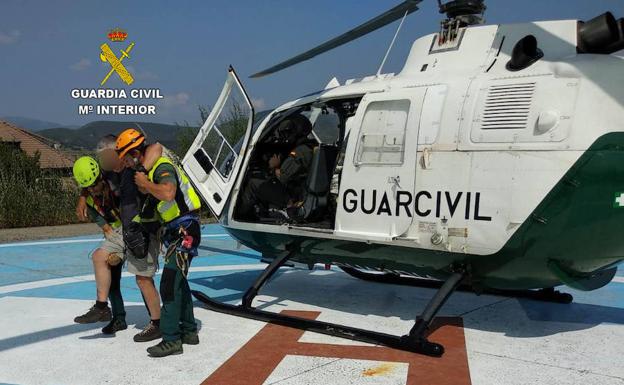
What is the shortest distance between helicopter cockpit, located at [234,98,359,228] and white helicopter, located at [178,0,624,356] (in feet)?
0.13

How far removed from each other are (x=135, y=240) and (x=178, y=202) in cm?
47

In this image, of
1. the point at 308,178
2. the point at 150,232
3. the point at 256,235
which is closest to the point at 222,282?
the point at 256,235

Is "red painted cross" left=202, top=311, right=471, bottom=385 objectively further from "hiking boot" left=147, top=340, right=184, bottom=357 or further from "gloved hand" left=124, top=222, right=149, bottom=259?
"gloved hand" left=124, top=222, right=149, bottom=259

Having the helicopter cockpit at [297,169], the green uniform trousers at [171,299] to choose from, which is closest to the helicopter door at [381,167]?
the helicopter cockpit at [297,169]

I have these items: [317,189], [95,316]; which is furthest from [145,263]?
[317,189]

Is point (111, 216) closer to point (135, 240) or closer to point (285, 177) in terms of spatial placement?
point (135, 240)

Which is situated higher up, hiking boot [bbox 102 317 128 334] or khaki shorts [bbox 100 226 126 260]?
khaki shorts [bbox 100 226 126 260]

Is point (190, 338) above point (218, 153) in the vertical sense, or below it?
below

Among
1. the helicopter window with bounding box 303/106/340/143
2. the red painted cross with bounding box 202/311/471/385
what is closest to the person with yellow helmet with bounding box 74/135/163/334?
the red painted cross with bounding box 202/311/471/385

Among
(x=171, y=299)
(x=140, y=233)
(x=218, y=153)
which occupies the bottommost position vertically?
(x=171, y=299)

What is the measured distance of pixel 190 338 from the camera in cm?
500

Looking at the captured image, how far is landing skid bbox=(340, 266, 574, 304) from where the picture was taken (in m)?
6.46

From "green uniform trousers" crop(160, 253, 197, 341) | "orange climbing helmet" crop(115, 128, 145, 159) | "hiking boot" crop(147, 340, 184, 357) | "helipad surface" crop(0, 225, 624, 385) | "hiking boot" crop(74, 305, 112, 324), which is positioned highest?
"orange climbing helmet" crop(115, 128, 145, 159)

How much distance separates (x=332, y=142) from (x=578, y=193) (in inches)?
126
